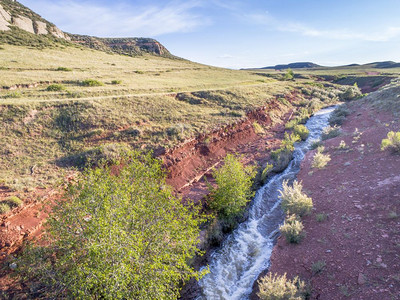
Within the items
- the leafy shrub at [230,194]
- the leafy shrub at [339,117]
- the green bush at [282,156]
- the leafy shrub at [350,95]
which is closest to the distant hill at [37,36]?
the green bush at [282,156]

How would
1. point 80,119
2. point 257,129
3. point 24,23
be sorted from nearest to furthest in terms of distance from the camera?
point 80,119, point 257,129, point 24,23

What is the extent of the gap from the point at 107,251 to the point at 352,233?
11.0 meters

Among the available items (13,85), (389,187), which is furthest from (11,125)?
(389,187)

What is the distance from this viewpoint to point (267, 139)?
28.3 m

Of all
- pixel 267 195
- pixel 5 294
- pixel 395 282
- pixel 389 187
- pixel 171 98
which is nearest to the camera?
pixel 395 282

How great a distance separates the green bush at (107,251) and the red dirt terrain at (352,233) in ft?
17.4

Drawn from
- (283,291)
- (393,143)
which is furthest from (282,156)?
(283,291)

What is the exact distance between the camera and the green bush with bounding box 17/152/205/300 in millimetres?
7297

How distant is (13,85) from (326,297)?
35355mm

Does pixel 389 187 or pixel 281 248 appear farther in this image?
pixel 389 187

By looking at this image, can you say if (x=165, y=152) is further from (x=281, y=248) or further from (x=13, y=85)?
(x=13, y=85)

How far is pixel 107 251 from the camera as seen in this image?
24.4ft

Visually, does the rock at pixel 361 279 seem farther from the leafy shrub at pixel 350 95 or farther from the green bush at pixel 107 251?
the leafy shrub at pixel 350 95

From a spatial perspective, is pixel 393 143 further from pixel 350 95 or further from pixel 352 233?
pixel 350 95
